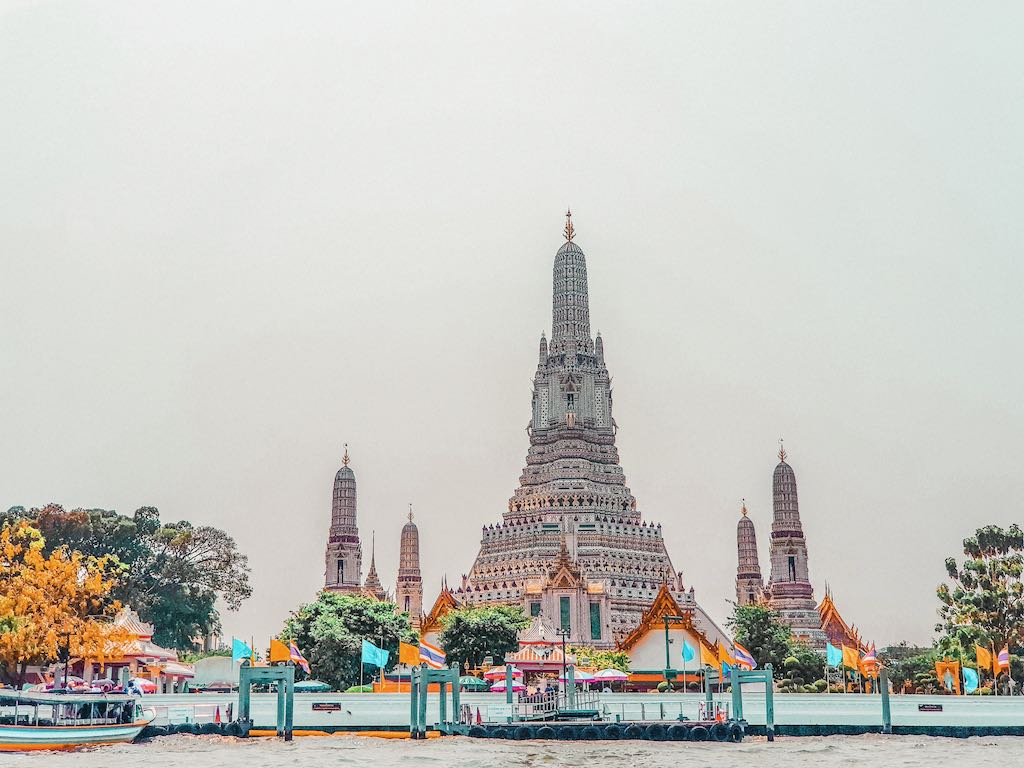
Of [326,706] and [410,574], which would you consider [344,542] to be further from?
[326,706]

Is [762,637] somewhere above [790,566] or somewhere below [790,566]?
below

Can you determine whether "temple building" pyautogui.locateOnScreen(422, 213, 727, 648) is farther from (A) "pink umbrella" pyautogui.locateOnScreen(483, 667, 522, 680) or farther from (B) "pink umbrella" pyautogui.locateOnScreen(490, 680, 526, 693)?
(B) "pink umbrella" pyautogui.locateOnScreen(490, 680, 526, 693)

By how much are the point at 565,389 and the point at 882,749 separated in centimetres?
6570

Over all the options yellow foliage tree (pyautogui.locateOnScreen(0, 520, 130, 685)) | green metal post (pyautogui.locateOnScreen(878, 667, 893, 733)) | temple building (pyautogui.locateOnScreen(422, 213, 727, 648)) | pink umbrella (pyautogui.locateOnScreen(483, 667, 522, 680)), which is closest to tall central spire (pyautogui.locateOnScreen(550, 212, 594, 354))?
temple building (pyautogui.locateOnScreen(422, 213, 727, 648))

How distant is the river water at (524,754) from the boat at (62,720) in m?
0.70

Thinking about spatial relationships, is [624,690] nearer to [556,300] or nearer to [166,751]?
[166,751]

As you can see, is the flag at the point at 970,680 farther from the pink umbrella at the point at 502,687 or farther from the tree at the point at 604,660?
the pink umbrella at the point at 502,687

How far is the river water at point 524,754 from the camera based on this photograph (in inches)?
1676

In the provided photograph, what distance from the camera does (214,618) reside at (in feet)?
329

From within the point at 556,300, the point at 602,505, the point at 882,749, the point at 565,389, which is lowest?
the point at 882,749

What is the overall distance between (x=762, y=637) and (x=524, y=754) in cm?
3986

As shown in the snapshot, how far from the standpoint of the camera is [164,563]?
9900 centimetres

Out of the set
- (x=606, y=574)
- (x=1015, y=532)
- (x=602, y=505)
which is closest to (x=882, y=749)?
(x=1015, y=532)

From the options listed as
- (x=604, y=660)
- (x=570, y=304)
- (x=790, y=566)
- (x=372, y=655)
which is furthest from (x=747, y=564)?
(x=372, y=655)
